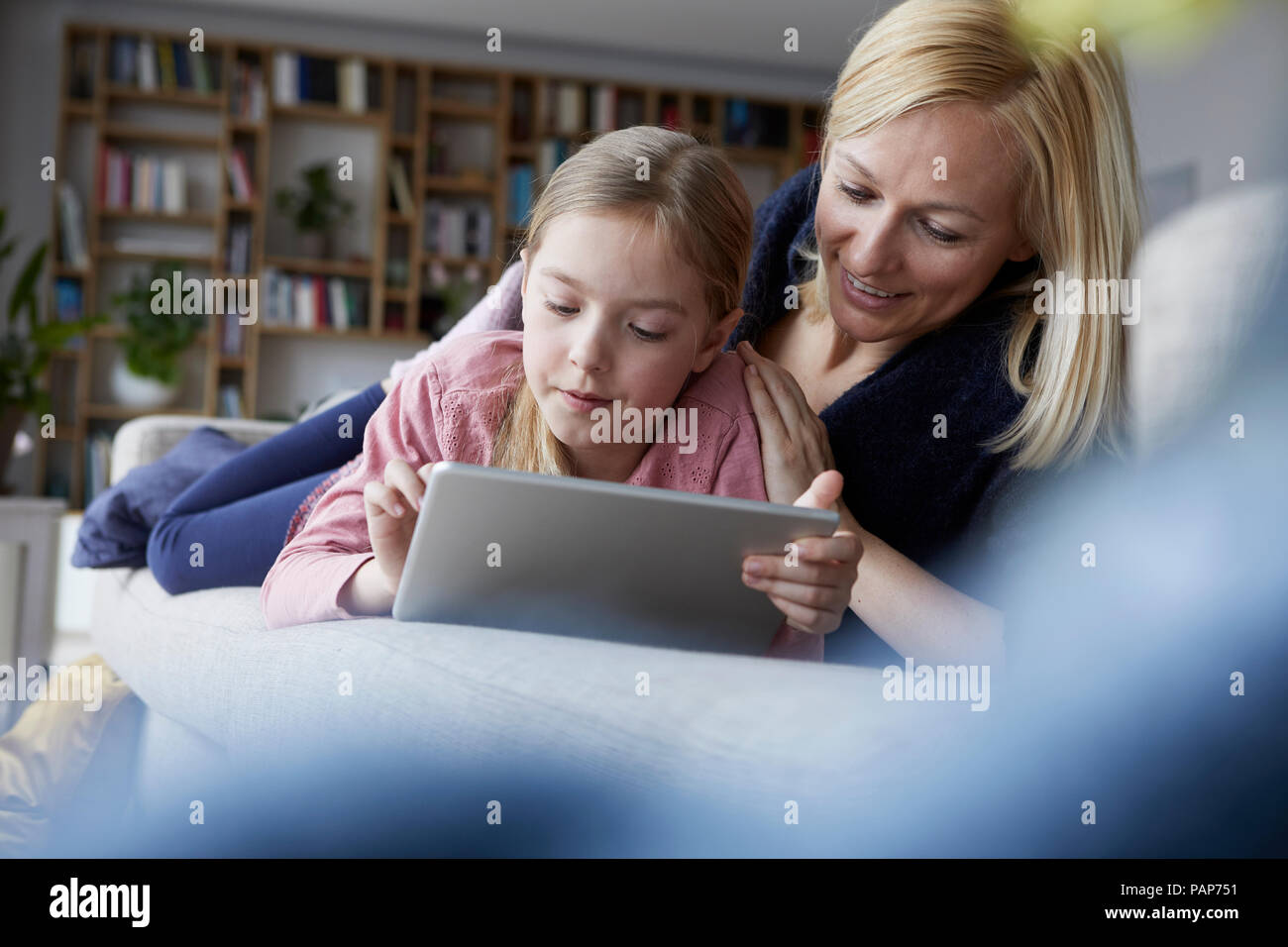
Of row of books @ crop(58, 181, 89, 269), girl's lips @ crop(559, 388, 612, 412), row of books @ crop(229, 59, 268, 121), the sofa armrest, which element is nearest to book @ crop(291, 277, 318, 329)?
row of books @ crop(229, 59, 268, 121)

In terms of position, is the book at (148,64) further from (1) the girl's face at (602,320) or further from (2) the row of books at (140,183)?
(1) the girl's face at (602,320)

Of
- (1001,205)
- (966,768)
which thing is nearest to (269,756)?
(966,768)

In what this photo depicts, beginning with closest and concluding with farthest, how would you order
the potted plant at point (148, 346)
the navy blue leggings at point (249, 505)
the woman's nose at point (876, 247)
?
1. the woman's nose at point (876, 247)
2. the navy blue leggings at point (249, 505)
3. the potted plant at point (148, 346)

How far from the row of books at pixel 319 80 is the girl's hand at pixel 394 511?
4631 mm

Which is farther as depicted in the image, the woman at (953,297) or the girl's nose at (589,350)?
the woman at (953,297)

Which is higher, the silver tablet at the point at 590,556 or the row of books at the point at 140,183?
the row of books at the point at 140,183

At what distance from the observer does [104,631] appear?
164 centimetres

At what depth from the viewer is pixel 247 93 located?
4.84m

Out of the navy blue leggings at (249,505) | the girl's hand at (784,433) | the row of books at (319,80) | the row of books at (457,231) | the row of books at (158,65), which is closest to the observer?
the girl's hand at (784,433)

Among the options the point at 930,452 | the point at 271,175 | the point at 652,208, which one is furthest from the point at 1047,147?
the point at 271,175

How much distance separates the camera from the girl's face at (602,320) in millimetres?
832

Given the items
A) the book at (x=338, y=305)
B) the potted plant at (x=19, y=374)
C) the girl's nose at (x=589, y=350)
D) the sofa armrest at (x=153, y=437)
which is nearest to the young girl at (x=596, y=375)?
the girl's nose at (x=589, y=350)
